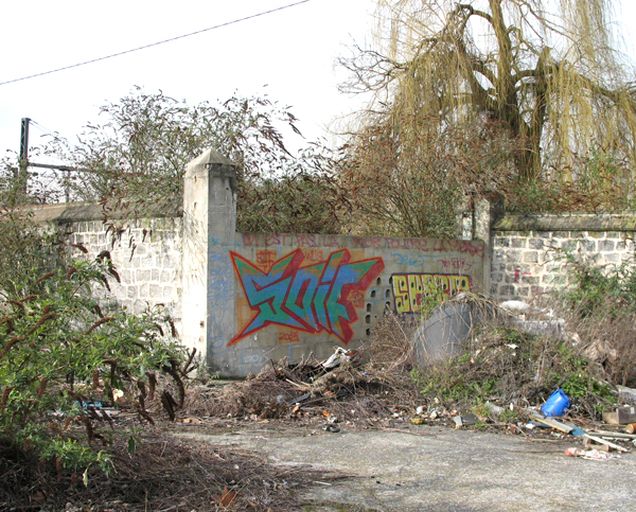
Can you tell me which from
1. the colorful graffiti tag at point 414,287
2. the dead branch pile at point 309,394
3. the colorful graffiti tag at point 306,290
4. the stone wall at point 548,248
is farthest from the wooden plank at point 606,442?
the stone wall at point 548,248

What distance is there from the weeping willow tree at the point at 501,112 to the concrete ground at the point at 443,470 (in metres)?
6.90

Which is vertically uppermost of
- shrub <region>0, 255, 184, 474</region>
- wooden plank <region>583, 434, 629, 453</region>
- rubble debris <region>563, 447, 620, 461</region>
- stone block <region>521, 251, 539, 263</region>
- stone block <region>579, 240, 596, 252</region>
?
stone block <region>579, 240, 596, 252</region>

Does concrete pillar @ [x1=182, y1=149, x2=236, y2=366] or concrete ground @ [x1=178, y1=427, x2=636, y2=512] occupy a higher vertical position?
concrete pillar @ [x1=182, y1=149, x2=236, y2=366]

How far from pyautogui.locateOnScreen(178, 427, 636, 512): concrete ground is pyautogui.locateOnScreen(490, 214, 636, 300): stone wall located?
5.63m

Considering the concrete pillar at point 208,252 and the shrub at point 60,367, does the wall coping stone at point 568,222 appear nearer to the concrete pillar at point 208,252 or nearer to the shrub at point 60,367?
the concrete pillar at point 208,252

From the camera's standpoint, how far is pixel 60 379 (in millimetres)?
4781

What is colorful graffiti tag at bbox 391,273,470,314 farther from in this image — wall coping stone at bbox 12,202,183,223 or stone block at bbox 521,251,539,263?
wall coping stone at bbox 12,202,183,223

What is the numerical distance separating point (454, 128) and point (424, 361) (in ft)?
21.2

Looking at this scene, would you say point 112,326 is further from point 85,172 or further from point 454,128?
point 454,128

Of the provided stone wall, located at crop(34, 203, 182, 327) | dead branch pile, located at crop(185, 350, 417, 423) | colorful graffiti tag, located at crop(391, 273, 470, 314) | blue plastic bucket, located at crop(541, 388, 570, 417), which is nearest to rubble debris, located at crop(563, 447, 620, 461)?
blue plastic bucket, located at crop(541, 388, 570, 417)

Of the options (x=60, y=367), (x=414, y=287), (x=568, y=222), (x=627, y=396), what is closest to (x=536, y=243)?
(x=568, y=222)

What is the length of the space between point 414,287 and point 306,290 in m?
2.42

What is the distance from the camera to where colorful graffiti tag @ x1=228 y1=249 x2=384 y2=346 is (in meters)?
10.6

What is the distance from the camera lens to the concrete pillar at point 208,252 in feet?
33.1
